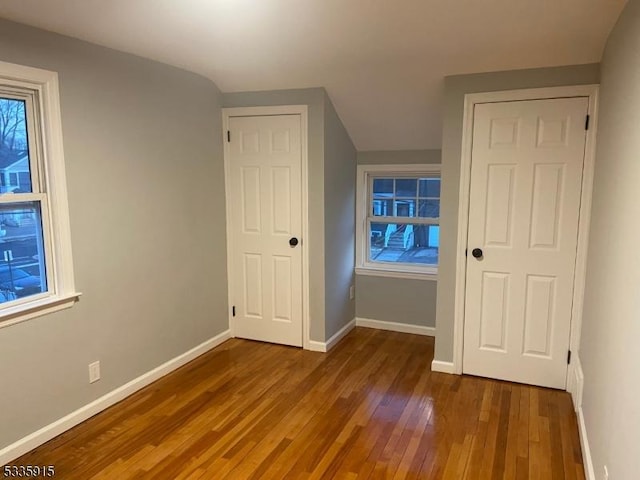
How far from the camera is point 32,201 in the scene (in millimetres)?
2439

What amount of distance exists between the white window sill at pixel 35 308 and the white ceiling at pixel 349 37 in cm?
140

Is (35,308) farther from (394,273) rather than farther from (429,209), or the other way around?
(429,209)

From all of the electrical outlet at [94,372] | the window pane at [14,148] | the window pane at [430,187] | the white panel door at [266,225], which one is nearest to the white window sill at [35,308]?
the electrical outlet at [94,372]

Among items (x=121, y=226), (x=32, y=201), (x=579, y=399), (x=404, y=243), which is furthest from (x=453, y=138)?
(x=32, y=201)

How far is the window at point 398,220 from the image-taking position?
413cm

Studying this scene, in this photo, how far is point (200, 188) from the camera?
11.6 feet

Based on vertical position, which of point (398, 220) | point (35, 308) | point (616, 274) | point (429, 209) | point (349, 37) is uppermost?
point (349, 37)

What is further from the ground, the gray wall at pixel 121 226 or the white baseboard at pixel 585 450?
the gray wall at pixel 121 226

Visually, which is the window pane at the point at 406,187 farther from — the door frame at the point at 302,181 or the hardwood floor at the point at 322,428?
the hardwood floor at the point at 322,428

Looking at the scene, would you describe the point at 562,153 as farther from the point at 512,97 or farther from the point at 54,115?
the point at 54,115

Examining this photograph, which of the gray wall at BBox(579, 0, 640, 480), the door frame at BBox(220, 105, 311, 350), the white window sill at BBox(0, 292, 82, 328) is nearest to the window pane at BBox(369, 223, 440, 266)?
the door frame at BBox(220, 105, 311, 350)

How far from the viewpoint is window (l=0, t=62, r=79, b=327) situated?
233 centimetres

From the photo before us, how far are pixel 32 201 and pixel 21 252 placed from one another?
27cm

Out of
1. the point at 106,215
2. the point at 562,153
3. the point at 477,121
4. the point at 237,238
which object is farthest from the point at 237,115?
the point at 562,153
